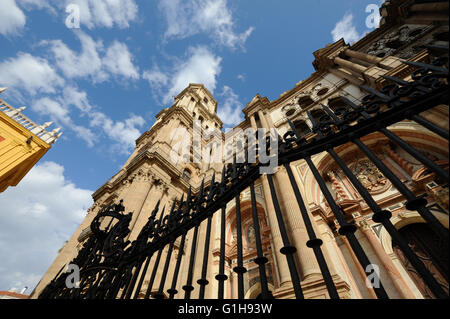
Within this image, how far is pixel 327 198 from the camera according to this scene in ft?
6.35

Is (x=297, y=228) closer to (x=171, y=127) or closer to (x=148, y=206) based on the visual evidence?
(x=148, y=206)

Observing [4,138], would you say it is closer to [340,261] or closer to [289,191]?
[289,191]

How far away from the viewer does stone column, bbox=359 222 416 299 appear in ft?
16.3

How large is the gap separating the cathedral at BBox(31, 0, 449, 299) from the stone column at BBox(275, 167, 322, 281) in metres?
0.03

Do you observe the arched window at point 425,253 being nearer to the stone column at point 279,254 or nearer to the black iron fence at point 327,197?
the stone column at point 279,254

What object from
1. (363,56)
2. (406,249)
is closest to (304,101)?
(363,56)

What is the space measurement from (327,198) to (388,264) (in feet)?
17.7

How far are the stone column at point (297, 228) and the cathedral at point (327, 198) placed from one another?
0.11 feet

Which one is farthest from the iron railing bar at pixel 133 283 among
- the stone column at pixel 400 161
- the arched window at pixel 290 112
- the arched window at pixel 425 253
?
the arched window at pixel 290 112

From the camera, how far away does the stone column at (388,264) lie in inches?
196

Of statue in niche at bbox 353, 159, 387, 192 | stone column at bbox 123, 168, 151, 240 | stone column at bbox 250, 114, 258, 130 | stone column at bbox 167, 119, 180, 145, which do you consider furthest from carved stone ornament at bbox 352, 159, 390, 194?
stone column at bbox 167, 119, 180, 145

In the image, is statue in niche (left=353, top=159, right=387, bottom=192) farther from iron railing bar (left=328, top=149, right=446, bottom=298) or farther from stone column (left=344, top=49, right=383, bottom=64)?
iron railing bar (left=328, top=149, right=446, bottom=298)
